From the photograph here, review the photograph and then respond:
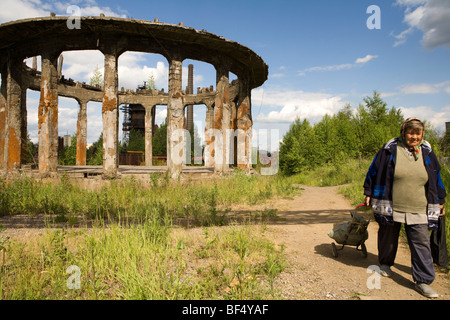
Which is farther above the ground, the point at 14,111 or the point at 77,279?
the point at 14,111

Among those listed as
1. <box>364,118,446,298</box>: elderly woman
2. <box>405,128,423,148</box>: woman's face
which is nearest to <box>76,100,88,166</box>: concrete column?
<box>364,118,446,298</box>: elderly woman

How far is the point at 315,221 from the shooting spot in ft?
20.5

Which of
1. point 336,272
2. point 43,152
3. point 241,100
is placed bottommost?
point 336,272

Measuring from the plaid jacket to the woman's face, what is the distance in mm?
138

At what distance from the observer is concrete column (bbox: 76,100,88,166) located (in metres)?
18.8

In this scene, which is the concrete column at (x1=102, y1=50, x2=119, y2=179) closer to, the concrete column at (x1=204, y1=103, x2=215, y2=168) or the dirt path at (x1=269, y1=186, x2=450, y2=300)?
the dirt path at (x1=269, y1=186, x2=450, y2=300)

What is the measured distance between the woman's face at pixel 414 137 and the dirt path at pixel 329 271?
1.65 metres

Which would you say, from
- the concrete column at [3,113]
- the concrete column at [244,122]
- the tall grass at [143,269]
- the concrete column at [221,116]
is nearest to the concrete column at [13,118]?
the concrete column at [3,113]

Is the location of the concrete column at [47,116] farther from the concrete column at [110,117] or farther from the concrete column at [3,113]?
the concrete column at [3,113]

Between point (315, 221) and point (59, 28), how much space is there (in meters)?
Answer: 10.6

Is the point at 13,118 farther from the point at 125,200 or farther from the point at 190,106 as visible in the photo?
the point at 190,106

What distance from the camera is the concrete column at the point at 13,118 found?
35.8 ft
